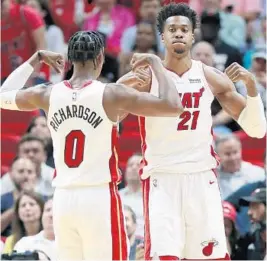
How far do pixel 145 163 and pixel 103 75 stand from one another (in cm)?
567

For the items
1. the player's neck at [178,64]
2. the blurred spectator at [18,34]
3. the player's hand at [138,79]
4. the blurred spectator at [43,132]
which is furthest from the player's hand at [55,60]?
the blurred spectator at [18,34]

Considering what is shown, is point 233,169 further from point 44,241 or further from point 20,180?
point 44,241

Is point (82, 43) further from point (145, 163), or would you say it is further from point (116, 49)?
point (116, 49)

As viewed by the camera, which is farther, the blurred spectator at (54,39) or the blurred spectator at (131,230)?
the blurred spectator at (54,39)

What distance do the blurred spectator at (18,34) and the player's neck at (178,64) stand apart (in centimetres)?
505

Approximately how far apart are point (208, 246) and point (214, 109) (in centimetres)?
514

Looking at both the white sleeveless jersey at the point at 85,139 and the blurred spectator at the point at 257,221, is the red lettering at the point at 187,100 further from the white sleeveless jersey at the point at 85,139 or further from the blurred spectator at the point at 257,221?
the blurred spectator at the point at 257,221

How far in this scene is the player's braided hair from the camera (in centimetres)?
884

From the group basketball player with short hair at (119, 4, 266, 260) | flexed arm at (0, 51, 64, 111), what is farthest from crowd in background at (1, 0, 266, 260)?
flexed arm at (0, 51, 64, 111)

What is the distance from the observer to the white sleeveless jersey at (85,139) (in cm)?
877

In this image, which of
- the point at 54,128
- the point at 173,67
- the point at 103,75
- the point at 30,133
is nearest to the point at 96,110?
the point at 54,128

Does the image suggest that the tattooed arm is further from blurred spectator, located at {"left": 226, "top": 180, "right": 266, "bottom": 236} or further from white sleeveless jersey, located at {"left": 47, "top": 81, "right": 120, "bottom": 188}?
blurred spectator, located at {"left": 226, "top": 180, "right": 266, "bottom": 236}

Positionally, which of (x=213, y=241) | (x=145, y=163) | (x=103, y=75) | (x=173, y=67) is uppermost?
(x=103, y=75)

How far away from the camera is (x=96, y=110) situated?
8.75m
